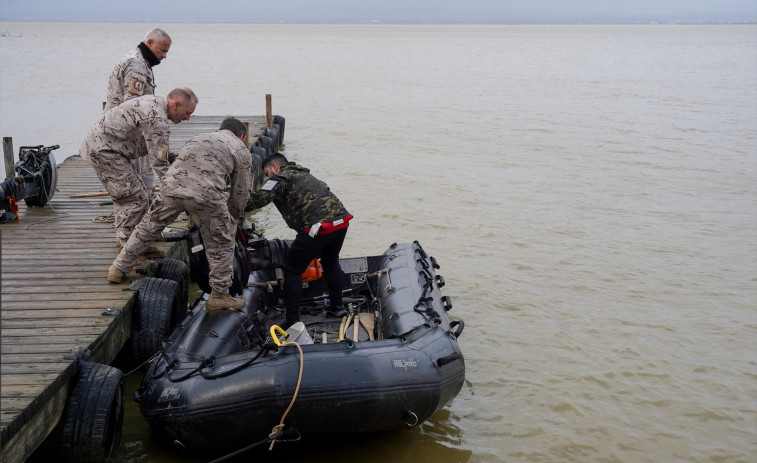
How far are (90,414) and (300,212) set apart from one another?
2.16 m

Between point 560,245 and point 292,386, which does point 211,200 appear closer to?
point 292,386

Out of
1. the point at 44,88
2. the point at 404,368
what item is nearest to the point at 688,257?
the point at 404,368

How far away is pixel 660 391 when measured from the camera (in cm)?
654

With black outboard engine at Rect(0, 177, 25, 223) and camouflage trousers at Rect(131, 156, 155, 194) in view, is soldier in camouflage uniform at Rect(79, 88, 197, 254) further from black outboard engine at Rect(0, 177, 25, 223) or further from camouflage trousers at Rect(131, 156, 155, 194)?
Answer: black outboard engine at Rect(0, 177, 25, 223)

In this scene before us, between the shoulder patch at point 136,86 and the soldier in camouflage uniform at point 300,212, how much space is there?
1.54m

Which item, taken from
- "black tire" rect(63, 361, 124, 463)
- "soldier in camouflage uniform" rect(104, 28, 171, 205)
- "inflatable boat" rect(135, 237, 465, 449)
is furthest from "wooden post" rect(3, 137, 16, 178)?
"black tire" rect(63, 361, 124, 463)

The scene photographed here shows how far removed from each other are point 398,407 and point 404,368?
0.77ft

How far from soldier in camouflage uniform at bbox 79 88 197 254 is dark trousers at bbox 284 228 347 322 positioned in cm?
Result: 118

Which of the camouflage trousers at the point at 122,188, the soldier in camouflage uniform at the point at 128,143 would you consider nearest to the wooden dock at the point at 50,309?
the camouflage trousers at the point at 122,188

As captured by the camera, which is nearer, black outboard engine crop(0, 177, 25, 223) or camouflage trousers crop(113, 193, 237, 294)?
camouflage trousers crop(113, 193, 237, 294)

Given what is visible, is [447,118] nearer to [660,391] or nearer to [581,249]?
[581,249]

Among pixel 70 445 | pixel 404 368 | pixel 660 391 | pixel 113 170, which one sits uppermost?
pixel 113 170

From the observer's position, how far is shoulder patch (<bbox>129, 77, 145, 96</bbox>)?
22.5ft

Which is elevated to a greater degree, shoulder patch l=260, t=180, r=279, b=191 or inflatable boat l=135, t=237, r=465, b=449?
shoulder patch l=260, t=180, r=279, b=191
